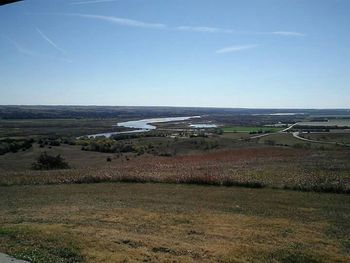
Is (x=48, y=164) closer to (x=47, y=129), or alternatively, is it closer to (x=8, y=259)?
(x=8, y=259)

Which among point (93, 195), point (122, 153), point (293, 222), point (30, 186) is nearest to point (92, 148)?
point (122, 153)

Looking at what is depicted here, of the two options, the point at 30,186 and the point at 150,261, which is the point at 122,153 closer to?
the point at 30,186

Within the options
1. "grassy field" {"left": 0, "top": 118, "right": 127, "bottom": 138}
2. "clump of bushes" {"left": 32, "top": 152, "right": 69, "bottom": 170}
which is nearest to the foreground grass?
"clump of bushes" {"left": 32, "top": 152, "right": 69, "bottom": 170}

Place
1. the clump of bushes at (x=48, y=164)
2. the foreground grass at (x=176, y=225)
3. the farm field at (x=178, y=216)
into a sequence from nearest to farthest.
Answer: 1. the foreground grass at (x=176, y=225)
2. the farm field at (x=178, y=216)
3. the clump of bushes at (x=48, y=164)

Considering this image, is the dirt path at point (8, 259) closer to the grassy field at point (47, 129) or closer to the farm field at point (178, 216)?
the farm field at point (178, 216)

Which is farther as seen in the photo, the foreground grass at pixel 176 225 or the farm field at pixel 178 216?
the farm field at pixel 178 216

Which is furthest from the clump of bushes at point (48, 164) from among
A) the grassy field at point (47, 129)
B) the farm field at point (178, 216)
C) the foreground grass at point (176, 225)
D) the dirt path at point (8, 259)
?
the grassy field at point (47, 129)

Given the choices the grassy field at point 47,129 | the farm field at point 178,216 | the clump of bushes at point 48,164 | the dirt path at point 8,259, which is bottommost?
the grassy field at point 47,129

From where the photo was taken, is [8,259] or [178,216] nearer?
[8,259]

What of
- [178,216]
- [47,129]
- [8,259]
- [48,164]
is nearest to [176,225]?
[178,216]
